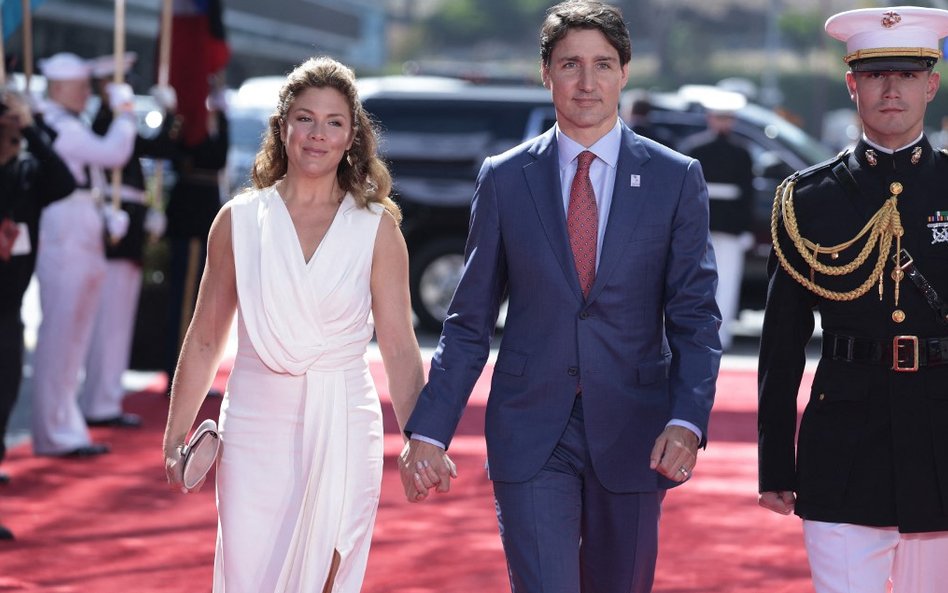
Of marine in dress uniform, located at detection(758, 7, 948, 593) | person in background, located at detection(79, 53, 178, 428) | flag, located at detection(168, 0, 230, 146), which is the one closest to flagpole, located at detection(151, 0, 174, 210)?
flag, located at detection(168, 0, 230, 146)

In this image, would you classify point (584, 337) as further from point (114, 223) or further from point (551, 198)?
point (114, 223)

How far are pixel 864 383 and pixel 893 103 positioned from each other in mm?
745

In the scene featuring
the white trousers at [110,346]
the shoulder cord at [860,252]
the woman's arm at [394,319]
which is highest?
the shoulder cord at [860,252]

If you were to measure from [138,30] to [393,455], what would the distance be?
37937 millimetres

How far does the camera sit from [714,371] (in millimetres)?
4359

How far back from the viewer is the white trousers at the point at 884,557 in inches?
170

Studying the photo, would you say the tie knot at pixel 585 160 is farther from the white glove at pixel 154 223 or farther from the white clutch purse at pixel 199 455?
the white glove at pixel 154 223

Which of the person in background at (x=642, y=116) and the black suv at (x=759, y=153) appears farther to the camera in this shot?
the black suv at (x=759, y=153)

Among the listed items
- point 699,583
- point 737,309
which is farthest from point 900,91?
point 737,309

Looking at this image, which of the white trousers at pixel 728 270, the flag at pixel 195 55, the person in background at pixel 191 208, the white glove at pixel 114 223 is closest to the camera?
the white glove at pixel 114 223

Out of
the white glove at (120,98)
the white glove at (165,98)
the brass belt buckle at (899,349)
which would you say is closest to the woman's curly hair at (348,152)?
the brass belt buckle at (899,349)

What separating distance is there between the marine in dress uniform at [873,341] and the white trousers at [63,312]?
5.84 meters

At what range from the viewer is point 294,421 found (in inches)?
185

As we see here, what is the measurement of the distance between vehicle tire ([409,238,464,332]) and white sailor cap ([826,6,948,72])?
10757mm
